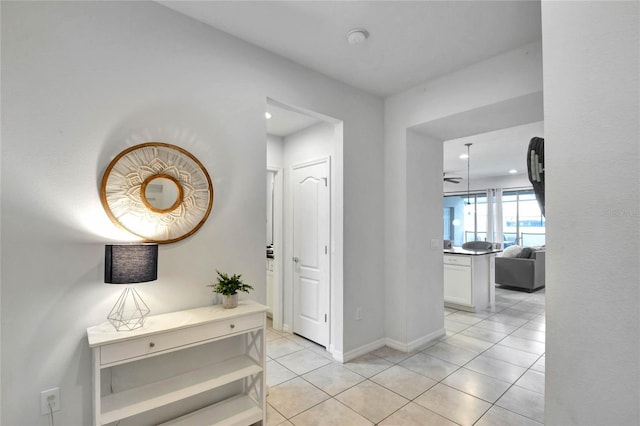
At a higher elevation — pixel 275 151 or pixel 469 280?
pixel 275 151

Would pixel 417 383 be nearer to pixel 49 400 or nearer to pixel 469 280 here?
pixel 49 400

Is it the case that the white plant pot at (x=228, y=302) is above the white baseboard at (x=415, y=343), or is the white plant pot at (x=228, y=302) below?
above

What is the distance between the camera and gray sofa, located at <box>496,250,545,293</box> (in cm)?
605

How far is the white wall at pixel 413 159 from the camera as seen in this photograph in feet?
9.17

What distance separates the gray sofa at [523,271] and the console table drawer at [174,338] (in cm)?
598

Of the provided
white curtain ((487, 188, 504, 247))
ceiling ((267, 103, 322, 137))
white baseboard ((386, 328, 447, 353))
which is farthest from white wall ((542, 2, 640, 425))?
white curtain ((487, 188, 504, 247))

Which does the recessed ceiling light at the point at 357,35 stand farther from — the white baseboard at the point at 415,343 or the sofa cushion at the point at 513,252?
the sofa cushion at the point at 513,252

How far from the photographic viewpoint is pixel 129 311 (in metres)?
1.82

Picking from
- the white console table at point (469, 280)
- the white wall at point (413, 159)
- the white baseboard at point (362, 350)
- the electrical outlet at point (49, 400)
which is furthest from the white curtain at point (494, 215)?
the electrical outlet at point (49, 400)

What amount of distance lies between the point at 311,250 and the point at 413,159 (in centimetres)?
155

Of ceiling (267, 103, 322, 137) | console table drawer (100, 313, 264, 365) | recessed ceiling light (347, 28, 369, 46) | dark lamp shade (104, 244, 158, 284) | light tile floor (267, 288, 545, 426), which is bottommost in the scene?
light tile floor (267, 288, 545, 426)

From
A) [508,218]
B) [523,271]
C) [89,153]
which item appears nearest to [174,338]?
[89,153]

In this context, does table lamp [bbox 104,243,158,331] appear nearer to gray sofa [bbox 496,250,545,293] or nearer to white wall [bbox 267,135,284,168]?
white wall [bbox 267,135,284,168]

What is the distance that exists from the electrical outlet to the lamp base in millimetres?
395
